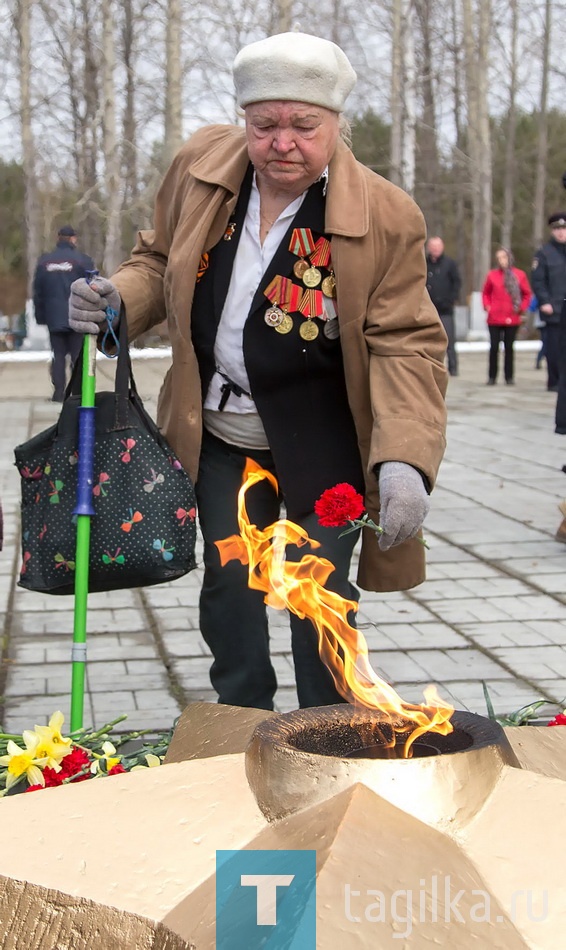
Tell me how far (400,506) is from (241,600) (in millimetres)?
760

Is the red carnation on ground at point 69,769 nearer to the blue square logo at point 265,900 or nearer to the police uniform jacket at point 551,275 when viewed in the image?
the blue square logo at point 265,900

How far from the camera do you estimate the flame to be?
7.12 feet

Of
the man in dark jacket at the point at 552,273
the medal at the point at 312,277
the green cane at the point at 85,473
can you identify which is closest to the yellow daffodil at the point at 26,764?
the green cane at the point at 85,473

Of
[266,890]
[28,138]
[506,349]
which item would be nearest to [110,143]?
[28,138]

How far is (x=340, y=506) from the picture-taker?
241cm

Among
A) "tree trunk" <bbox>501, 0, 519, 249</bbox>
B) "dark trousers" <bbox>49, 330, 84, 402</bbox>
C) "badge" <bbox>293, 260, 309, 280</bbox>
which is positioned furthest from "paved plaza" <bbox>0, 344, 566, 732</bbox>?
"tree trunk" <bbox>501, 0, 519, 249</bbox>

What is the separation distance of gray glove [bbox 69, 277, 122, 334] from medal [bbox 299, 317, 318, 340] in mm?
482

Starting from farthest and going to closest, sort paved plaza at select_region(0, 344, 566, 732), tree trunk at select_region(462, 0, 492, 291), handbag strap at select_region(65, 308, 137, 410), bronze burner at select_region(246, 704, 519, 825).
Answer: tree trunk at select_region(462, 0, 492, 291) → paved plaza at select_region(0, 344, 566, 732) → handbag strap at select_region(65, 308, 137, 410) → bronze burner at select_region(246, 704, 519, 825)

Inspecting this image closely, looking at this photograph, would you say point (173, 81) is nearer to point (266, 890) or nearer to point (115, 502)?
point (115, 502)

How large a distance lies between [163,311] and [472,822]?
192cm

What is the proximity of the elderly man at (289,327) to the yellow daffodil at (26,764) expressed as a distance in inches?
22.6

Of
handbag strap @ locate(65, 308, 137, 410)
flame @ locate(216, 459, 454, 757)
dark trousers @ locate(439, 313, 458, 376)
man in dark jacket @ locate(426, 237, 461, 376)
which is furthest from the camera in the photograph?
dark trousers @ locate(439, 313, 458, 376)

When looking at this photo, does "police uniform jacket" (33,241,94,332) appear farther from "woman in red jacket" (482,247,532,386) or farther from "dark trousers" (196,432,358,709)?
"dark trousers" (196,432,358,709)

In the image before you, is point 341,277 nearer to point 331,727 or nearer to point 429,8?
point 331,727
